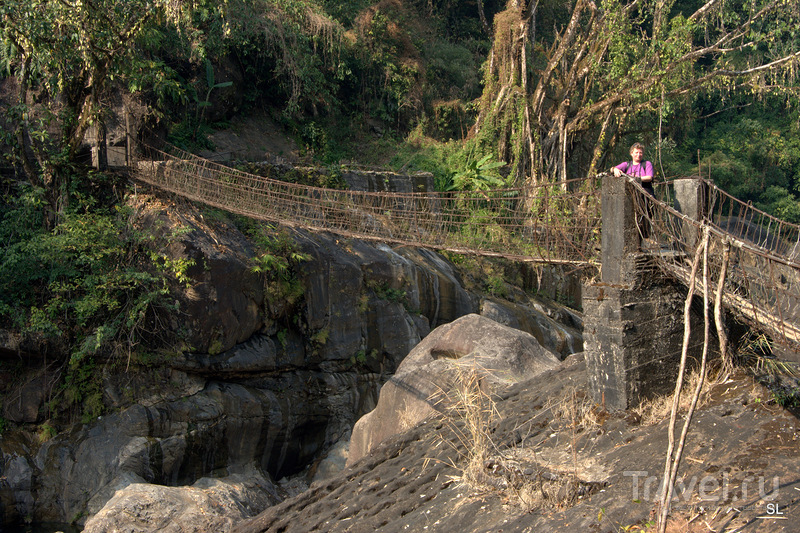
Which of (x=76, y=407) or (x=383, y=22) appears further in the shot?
(x=383, y=22)

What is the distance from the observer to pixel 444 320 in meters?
11.3

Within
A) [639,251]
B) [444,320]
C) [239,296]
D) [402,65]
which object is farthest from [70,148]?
[402,65]

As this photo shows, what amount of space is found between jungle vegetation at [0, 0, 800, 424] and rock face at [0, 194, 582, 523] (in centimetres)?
59

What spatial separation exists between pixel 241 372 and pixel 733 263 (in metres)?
6.74

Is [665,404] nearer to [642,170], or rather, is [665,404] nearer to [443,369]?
[642,170]

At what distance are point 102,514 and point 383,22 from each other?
15.6 m

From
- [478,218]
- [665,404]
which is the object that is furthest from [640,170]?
[478,218]

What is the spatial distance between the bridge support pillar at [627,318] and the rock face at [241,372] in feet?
17.9

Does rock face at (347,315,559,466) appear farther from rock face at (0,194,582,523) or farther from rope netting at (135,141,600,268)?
rock face at (0,194,582,523)

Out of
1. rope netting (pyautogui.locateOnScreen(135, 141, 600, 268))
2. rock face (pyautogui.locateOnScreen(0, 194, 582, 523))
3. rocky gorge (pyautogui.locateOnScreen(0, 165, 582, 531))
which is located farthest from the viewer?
rock face (pyautogui.locateOnScreen(0, 194, 582, 523))

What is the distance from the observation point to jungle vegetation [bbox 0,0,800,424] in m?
8.12

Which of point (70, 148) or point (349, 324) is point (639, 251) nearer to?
point (349, 324)

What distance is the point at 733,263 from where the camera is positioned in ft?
12.8

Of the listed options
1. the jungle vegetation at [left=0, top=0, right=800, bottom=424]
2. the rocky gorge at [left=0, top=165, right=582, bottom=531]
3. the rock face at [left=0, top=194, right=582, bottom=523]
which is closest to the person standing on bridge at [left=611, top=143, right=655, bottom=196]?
the jungle vegetation at [left=0, top=0, right=800, bottom=424]
